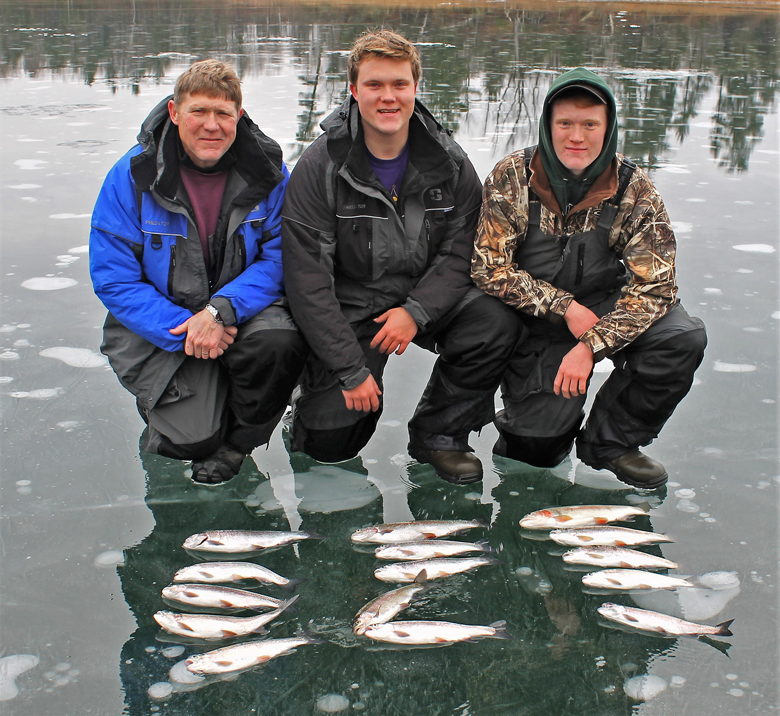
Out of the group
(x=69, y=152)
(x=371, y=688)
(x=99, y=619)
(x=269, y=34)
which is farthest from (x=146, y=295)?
(x=269, y=34)

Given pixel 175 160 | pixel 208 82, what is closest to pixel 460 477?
pixel 175 160

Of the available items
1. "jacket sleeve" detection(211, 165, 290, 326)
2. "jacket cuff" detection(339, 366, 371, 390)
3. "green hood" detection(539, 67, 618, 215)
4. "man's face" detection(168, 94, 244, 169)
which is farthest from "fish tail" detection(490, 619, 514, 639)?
"man's face" detection(168, 94, 244, 169)

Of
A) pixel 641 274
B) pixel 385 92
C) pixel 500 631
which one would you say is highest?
pixel 385 92

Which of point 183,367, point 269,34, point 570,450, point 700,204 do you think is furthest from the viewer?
point 269,34

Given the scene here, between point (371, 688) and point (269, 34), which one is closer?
point (371, 688)

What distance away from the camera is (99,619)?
2.61 meters

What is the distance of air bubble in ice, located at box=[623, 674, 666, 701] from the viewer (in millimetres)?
2332

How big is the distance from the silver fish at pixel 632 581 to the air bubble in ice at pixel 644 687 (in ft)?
1.21

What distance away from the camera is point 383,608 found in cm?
257

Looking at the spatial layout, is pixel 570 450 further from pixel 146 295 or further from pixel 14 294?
pixel 14 294

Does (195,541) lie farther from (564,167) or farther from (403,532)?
(564,167)

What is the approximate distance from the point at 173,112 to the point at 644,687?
106 inches

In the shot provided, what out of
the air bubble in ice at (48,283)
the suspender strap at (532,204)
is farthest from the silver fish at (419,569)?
the air bubble in ice at (48,283)

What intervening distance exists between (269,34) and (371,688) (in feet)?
69.4
